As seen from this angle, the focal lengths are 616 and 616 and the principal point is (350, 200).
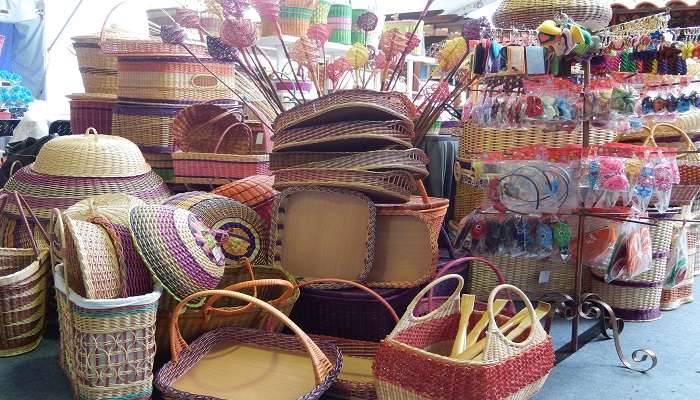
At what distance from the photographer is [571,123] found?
212 cm

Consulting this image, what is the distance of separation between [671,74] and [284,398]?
5.48ft

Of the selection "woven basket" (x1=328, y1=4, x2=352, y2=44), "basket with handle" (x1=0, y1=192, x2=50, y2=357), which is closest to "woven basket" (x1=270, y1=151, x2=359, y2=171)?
"basket with handle" (x1=0, y1=192, x2=50, y2=357)

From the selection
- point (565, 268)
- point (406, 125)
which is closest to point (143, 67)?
point (406, 125)

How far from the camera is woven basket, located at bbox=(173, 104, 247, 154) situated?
2.84 meters

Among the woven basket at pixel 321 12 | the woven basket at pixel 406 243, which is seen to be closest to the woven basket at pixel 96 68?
the woven basket at pixel 321 12

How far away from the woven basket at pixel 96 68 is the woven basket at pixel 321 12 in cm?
115

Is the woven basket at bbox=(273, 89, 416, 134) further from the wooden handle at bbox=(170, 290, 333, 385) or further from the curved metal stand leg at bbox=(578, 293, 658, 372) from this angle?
the curved metal stand leg at bbox=(578, 293, 658, 372)

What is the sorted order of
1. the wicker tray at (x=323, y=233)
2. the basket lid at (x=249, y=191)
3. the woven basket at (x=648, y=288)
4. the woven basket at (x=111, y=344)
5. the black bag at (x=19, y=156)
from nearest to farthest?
1. the woven basket at (x=111, y=344)
2. the wicker tray at (x=323, y=233)
3. the basket lid at (x=249, y=191)
4. the woven basket at (x=648, y=288)
5. the black bag at (x=19, y=156)

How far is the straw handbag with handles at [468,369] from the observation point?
1.49 m

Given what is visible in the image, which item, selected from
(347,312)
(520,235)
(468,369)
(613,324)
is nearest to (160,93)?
(347,312)

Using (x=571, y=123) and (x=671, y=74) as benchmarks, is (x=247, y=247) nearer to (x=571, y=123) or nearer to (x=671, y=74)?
(x=571, y=123)

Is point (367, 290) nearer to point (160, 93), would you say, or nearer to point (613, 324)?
point (613, 324)

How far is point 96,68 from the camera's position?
348 cm

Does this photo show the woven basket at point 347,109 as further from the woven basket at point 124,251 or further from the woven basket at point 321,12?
the woven basket at point 321,12
